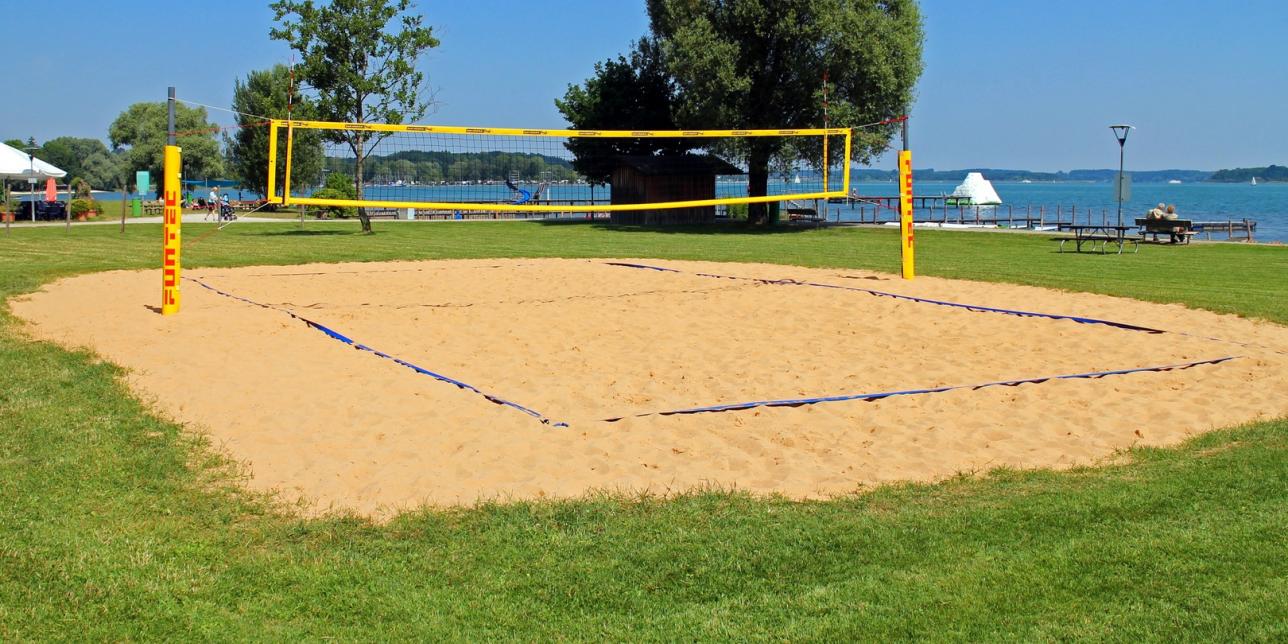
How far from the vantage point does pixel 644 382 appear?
22.9ft

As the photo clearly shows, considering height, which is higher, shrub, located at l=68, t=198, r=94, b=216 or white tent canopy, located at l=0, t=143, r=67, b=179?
white tent canopy, located at l=0, t=143, r=67, b=179

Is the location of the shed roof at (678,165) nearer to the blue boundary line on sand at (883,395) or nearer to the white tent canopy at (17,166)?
the white tent canopy at (17,166)

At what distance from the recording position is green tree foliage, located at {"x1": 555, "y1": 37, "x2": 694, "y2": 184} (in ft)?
116

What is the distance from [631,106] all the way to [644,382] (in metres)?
29.5

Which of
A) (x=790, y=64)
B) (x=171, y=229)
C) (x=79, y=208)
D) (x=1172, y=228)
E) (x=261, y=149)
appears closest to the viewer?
(x=171, y=229)

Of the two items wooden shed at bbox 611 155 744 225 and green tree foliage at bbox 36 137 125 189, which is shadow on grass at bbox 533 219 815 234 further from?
green tree foliage at bbox 36 137 125 189

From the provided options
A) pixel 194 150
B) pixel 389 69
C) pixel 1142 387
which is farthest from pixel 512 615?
pixel 194 150

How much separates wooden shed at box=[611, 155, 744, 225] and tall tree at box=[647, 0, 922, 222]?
10.0ft

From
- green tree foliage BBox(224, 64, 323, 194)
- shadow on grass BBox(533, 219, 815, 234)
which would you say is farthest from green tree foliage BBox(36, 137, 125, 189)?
shadow on grass BBox(533, 219, 815, 234)

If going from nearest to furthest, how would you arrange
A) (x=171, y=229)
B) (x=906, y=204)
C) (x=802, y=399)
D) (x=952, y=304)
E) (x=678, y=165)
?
(x=802, y=399)
(x=171, y=229)
(x=952, y=304)
(x=906, y=204)
(x=678, y=165)

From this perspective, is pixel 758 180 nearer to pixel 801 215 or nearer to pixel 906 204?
pixel 801 215

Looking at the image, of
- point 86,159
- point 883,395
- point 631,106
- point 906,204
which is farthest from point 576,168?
point 86,159

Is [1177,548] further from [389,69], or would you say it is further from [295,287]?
[389,69]

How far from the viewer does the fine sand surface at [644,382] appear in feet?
17.1
